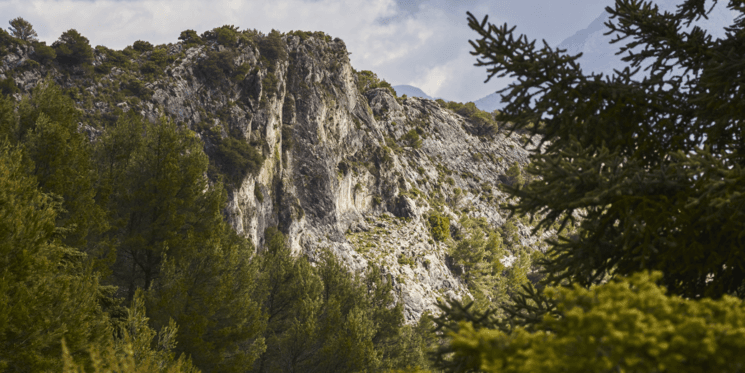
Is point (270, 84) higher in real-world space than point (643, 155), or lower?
higher

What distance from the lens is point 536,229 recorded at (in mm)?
4445

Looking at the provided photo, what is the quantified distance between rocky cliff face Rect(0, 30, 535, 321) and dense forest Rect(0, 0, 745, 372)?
16.5 m

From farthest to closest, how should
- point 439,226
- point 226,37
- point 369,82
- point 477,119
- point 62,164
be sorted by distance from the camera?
1. point 477,119
2. point 369,82
3. point 439,226
4. point 226,37
5. point 62,164

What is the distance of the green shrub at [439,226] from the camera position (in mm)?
56469

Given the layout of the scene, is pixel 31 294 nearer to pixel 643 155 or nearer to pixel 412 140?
pixel 643 155

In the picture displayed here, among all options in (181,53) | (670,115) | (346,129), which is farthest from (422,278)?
(670,115)

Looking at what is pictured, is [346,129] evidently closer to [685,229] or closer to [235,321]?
[235,321]

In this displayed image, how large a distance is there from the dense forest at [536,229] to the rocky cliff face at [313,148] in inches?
650

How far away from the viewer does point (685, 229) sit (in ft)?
11.9

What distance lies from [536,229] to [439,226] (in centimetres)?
5389

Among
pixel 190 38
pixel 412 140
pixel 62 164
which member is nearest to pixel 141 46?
pixel 190 38

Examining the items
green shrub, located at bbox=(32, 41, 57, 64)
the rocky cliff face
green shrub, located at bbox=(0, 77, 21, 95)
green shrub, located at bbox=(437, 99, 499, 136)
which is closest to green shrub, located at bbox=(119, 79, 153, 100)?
the rocky cliff face

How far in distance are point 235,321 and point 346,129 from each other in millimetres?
43554

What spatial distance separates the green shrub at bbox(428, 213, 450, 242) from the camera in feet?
185
